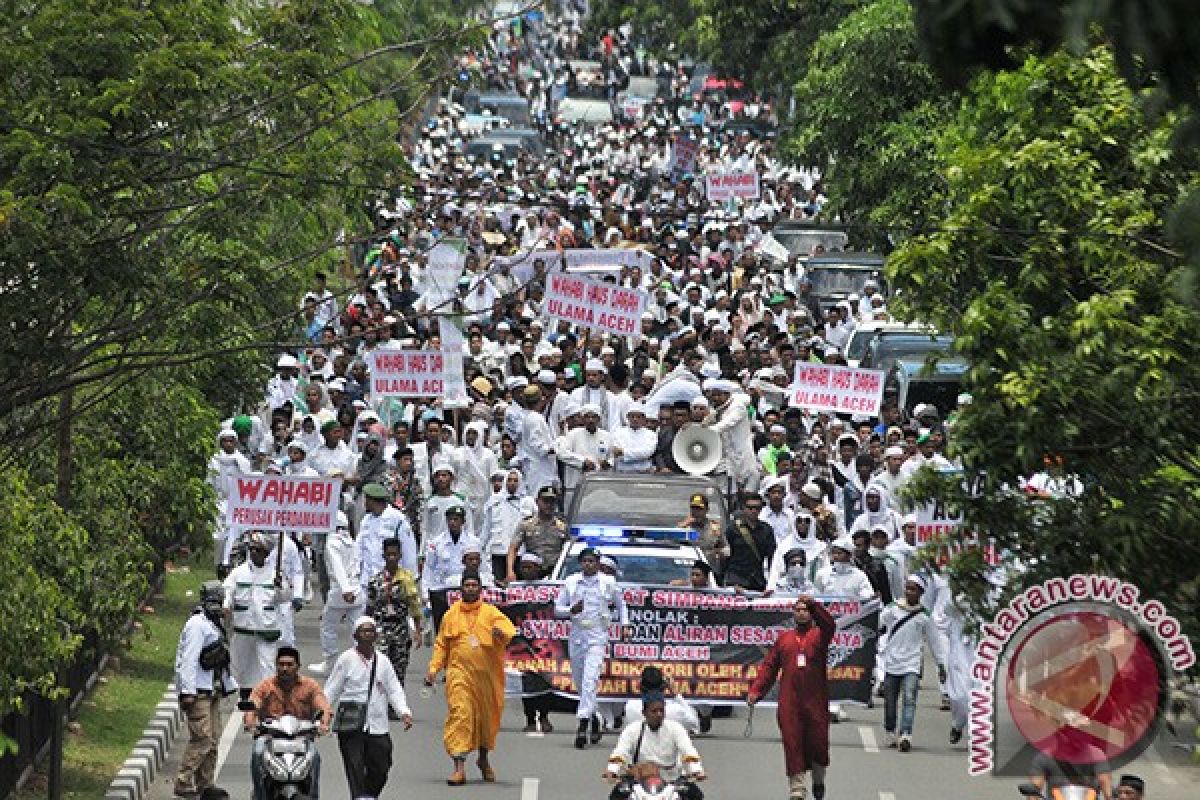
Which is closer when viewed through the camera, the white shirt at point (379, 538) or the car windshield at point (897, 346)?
the white shirt at point (379, 538)

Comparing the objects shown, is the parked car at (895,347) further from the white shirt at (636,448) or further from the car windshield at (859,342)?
the white shirt at (636,448)

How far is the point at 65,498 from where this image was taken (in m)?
19.0

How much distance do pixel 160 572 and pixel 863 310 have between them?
14292 mm

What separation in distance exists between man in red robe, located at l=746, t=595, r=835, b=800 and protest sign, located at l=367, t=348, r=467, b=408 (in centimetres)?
921

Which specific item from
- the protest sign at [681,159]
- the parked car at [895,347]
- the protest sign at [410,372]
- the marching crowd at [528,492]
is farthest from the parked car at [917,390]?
the protest sign at [681,159]

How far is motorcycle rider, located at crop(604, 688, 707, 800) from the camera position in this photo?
52.8 feet

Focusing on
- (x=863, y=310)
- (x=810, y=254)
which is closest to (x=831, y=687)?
(x=863, y=310)

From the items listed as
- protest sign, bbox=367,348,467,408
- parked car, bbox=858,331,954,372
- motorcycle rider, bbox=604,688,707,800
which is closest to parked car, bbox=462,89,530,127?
parked car, bbox=858,331,954,372

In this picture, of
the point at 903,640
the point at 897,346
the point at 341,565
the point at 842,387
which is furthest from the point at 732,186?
the point at 903,640

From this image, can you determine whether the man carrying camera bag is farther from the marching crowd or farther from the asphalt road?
the asphalt road

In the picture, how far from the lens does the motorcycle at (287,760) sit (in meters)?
16.6

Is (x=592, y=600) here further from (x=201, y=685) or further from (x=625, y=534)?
(x=201, y=685)

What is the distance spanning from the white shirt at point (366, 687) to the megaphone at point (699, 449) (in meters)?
9.70

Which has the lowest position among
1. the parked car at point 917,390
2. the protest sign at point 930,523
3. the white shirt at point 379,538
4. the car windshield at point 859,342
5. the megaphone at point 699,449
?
the white shirt at point 379,538
